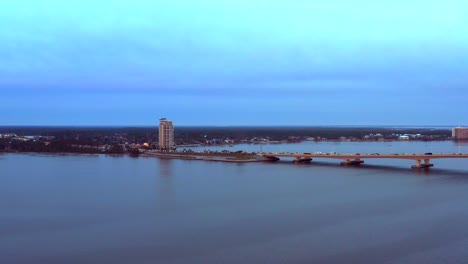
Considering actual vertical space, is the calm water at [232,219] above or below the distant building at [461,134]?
below

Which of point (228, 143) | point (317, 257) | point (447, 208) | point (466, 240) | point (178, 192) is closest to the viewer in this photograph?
point (317, 257)

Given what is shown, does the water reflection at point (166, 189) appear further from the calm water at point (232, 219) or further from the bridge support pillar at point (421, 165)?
the bridge support pillar at point (421, 165)

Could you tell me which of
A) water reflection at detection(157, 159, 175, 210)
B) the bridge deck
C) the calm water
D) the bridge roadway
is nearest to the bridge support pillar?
the bridge roadway

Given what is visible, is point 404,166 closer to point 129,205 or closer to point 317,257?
point 129,205

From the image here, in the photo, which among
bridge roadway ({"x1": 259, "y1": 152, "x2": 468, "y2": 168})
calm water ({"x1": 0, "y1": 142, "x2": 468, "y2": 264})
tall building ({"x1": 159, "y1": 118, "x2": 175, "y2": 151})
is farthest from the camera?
tall building ({"x1": 159, "y1": 118, "x2": 175, "y2": 151})

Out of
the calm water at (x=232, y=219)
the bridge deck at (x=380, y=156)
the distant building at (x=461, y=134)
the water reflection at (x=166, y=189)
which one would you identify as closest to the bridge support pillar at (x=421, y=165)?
the bridge deck at (x=380, y=156)

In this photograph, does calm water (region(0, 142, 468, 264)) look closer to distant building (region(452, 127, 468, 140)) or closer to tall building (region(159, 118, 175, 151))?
tall building (region(159, 118, 175, 151))

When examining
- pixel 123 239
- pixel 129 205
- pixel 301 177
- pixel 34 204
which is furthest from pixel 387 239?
pixel 301 177

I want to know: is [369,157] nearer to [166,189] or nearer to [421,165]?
[421,165]
